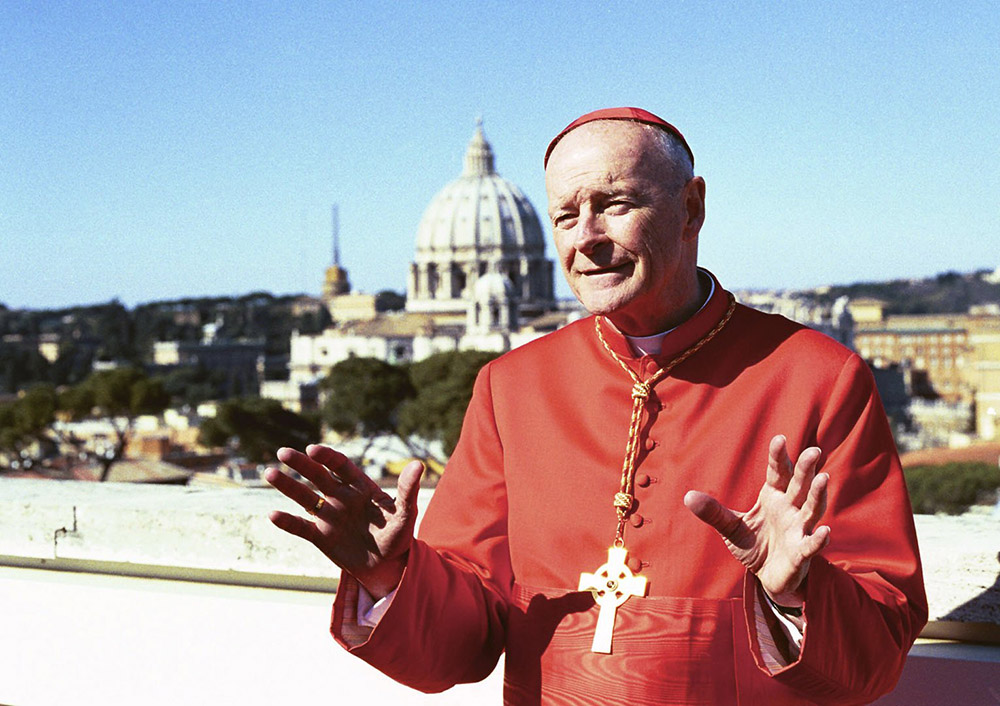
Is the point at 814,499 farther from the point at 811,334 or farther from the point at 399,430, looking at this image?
the point at 399,430

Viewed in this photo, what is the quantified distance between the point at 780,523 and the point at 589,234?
0.35 metres

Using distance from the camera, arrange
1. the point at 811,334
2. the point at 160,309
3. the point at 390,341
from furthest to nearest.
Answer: the point at 160,309, the point at 390,341, the point at 811,334

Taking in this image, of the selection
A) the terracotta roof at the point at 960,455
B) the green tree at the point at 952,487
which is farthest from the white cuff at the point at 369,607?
the terracotta roof at the point at 960,455

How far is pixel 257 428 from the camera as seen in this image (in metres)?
21.7

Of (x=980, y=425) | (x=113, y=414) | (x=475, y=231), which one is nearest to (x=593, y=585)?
(x=113, y=414)

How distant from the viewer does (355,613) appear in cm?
133

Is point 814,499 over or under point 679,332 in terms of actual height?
under

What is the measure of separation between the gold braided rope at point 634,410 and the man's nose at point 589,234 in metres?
0.16

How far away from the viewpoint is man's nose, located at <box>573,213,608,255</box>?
1344mm

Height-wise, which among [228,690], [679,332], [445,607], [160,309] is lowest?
[160,309]

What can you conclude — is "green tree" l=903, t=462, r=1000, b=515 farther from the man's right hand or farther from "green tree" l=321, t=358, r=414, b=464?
the man's right hand

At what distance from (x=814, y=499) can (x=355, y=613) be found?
1.50 ft

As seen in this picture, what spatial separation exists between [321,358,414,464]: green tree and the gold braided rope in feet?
64.8

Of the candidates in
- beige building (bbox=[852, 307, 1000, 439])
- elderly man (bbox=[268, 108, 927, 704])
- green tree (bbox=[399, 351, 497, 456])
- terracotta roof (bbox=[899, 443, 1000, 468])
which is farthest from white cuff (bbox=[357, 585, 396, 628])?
beige building (bbox=[852, 307, 1000, 439])
